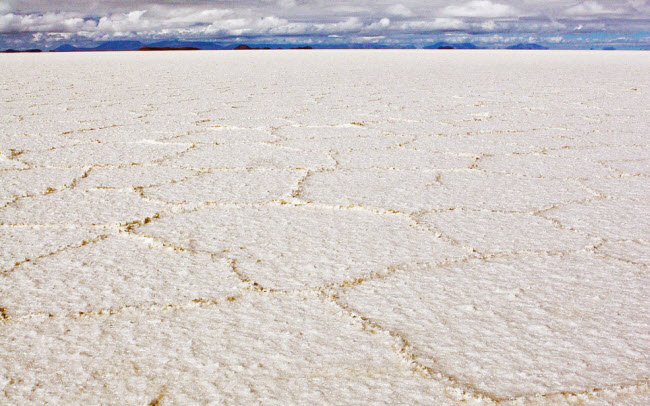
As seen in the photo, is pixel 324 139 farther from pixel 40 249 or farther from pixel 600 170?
pixel 40 249

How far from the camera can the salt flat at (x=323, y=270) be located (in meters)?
0.79

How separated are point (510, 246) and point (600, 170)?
2.92 ft

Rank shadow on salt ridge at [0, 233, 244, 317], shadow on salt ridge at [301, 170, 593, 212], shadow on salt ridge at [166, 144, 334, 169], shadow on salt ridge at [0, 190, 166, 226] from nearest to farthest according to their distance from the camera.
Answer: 1. shadow on salt ridge at [0, 233, 244, 317]
2. shadow on salt ridge at [0, 190, 166, 226]
3. shadow on salt ridge at [301, 170, 593, 212]
4. shadow on salt ridge at [166, 144, 334, 169]

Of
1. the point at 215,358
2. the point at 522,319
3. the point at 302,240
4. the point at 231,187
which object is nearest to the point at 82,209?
the point at 231,187

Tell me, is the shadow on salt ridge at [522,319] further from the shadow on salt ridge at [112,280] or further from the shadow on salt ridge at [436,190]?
the shadow on salt ridge at [436,190]

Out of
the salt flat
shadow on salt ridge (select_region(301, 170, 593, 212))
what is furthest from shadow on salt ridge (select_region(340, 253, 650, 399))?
shadow on salt ridge (select_region(301, 170, 593, 212))

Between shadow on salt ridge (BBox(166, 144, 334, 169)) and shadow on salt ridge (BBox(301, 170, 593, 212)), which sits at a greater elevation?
shadow on salt ridge (BBox(166, 144, 334, 169))

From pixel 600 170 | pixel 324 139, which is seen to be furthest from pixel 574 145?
pixel 324 139

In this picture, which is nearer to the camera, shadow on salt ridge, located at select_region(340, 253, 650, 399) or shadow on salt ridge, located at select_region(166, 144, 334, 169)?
shadow on salt ridge, located at select_region(340, 253, 650, 399)

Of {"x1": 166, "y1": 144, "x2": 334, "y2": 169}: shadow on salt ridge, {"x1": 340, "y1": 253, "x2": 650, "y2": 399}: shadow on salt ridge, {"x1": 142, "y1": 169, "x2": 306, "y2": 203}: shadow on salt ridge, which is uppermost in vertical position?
{"x1": 166, "y1": 144, "x2": 334, "y2": 169}: shadow on salt ridge

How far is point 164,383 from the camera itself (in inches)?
30.8

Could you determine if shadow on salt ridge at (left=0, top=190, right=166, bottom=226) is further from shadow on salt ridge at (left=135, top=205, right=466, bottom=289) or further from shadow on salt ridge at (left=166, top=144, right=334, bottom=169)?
shadow on salt ridge at (left=166, top=144, right=334, bottom=169)

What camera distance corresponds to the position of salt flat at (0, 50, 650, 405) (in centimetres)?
79

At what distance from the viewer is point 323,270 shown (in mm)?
1144
